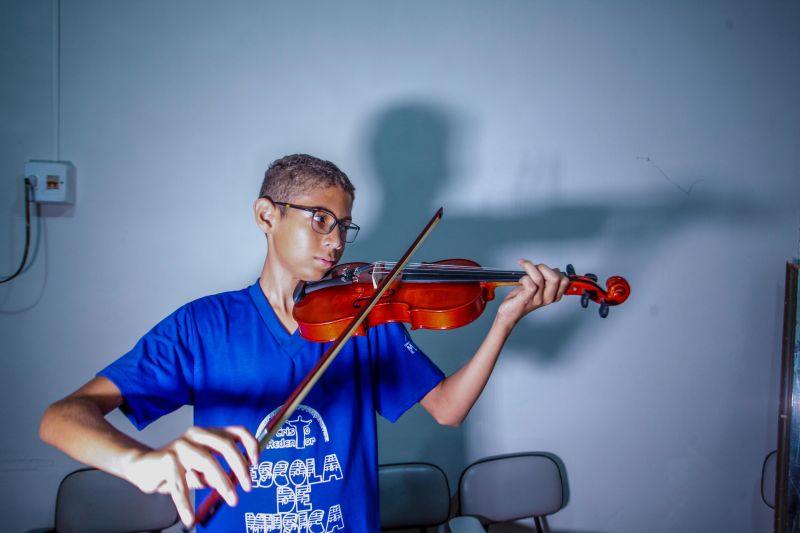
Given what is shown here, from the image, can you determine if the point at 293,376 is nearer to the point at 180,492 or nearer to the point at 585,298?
the point at 180,492

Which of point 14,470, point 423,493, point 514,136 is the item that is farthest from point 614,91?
point 14,470

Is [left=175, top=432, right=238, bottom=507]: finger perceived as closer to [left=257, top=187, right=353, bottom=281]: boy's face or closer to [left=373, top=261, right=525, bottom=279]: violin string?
[left=257, top=187, right=353, bottom=281]: boy's face

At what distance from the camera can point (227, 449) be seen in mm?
674

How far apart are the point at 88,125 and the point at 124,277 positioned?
0.64 metres

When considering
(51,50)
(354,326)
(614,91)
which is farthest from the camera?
(614,91)

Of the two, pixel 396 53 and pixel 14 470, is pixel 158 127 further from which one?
pixel 14 470

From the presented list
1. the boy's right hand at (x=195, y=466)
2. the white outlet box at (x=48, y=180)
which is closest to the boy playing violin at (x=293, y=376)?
the boy's right hand at (x=195, y=466)

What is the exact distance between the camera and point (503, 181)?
221 centimetres

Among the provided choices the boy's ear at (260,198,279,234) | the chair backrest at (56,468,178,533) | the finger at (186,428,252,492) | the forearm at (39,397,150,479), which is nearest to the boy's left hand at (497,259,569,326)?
the boy's ear at (260,198,279,234)

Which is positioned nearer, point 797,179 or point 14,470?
point 14,470

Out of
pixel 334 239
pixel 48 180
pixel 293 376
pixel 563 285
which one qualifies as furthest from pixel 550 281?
pixel 48 180

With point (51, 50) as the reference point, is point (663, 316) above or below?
below

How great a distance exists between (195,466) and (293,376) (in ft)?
1.95

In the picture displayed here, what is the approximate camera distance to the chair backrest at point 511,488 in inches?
84.9
